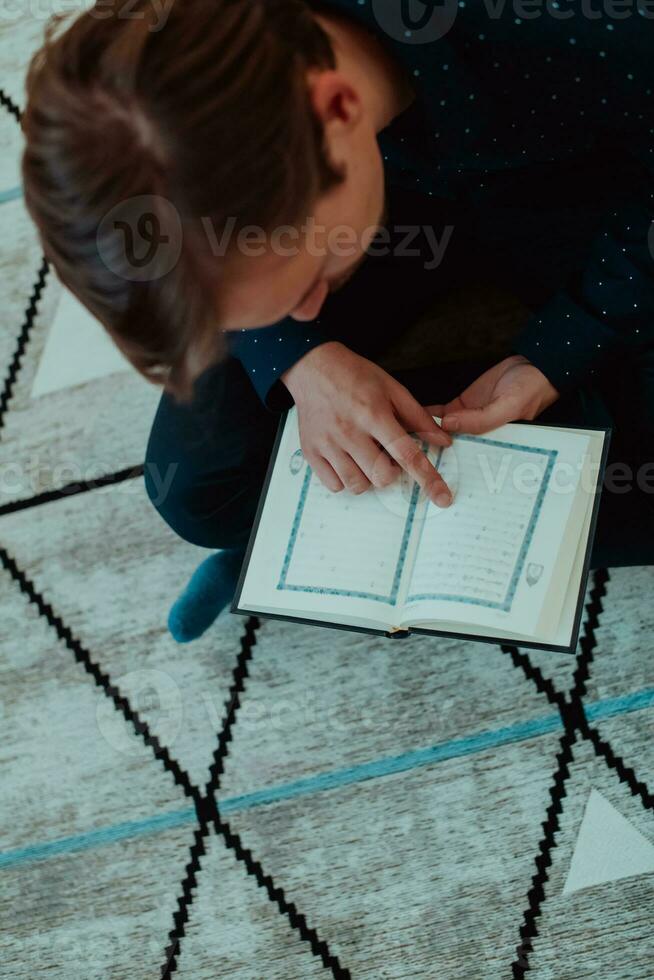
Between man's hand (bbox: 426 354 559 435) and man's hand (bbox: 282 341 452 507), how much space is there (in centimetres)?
2

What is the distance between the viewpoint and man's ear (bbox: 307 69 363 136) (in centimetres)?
45

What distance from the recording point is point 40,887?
0.88m

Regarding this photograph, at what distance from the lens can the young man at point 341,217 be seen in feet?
1.39

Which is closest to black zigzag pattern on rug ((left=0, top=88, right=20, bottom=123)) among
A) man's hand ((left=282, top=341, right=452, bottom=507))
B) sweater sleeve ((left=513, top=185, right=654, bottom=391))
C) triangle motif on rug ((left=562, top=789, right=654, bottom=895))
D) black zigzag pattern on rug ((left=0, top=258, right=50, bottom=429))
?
black zigzag pattern on rug ((left=0, top=258, right=50, bottom=429))

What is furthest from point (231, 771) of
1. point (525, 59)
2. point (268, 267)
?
point (525, 59)

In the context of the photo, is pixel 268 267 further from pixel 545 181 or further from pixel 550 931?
pixel 550 931

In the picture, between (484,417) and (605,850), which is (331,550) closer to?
(484,417)

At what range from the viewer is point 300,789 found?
857 millimetres

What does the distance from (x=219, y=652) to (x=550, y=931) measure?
16.5 inches

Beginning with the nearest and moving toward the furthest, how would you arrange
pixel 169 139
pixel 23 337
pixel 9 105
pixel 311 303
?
pixel 169 139, pixel 311 303, pixel 23 337, pixel 9 105

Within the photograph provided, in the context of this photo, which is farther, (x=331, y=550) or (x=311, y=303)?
(x=331, y=550)

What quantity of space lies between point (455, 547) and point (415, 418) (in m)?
0.11

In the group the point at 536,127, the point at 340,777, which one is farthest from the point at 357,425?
the point at 340,777

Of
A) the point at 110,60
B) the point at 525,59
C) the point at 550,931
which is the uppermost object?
the point at 110,60
